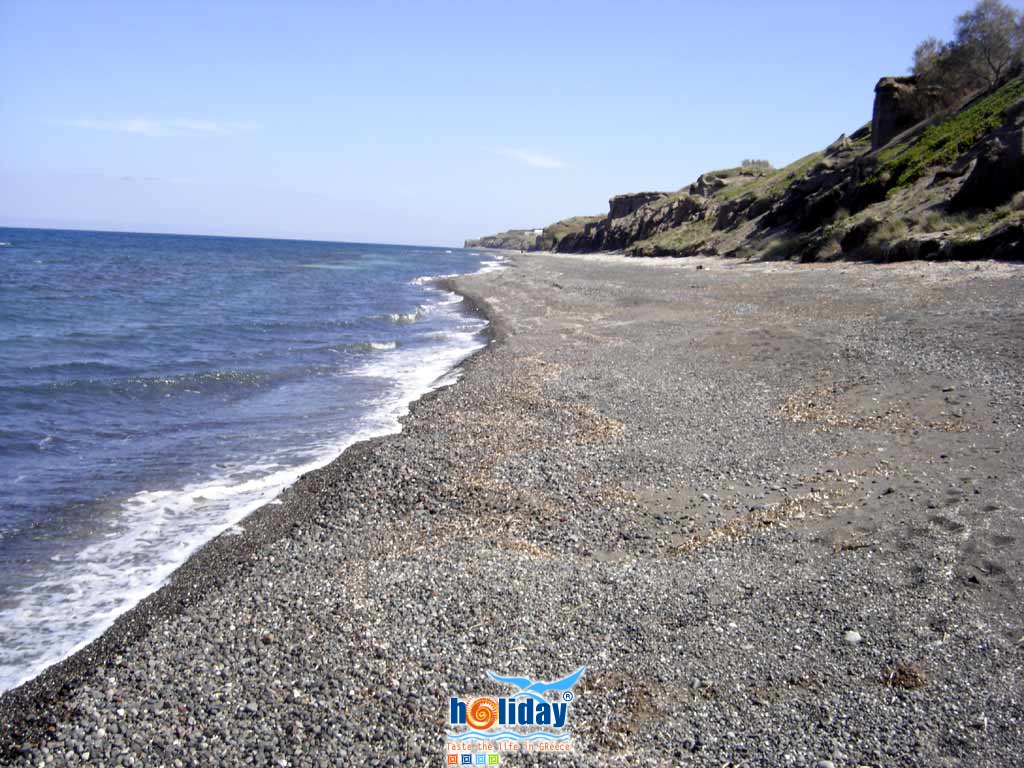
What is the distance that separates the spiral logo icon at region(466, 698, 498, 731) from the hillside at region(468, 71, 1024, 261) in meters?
23.1

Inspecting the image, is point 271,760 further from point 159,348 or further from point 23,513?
point 159,348

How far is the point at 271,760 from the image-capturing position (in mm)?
4609

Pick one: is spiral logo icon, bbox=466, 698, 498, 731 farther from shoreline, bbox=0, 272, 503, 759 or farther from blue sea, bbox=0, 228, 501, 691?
blue sea, bbox=0, 228, 501, 691

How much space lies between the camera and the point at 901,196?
31.3m

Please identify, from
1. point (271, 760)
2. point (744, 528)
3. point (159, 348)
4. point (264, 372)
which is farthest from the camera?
point (159, 348)

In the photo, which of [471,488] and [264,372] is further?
[264,372]

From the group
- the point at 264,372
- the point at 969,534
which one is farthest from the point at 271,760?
the point at 264,372

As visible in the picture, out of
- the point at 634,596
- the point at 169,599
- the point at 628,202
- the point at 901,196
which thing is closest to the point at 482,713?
the point at 634,596

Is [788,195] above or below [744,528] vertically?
above

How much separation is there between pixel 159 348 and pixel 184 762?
2037 centimetres

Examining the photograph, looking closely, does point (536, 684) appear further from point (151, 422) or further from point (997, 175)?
point (997, 175)

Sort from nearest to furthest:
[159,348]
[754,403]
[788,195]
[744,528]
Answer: [744,528] → [754,403] → [159,348] → [788,195]

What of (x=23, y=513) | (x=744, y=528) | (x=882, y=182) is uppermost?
(x=882, y=182)

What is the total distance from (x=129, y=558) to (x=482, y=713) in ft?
17.9
